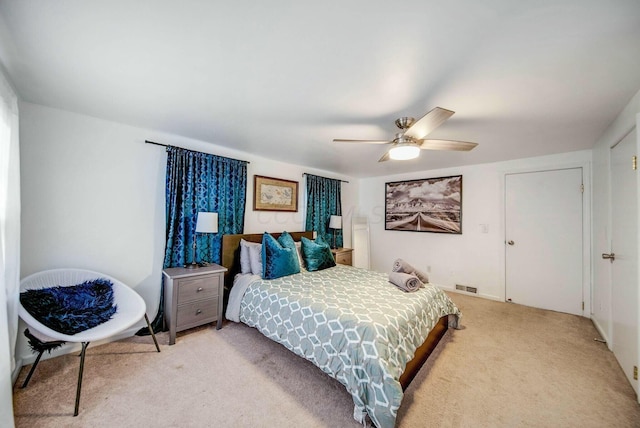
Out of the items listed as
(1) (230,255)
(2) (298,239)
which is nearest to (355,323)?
(1) (230,255)

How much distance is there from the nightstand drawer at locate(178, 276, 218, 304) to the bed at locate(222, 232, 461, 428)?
291 millimetres

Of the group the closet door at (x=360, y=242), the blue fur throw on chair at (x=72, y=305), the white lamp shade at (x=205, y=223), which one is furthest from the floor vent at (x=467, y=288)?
the blue fur throw on chair at (x=72, y=305)

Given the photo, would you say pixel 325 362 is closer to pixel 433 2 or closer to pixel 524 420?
pixel 524 420

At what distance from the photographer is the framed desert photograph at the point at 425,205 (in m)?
4.23

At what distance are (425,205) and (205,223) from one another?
12.4ft

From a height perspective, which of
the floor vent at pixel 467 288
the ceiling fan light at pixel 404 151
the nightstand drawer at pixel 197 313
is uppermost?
the ceiling fan light at pixel 404 151

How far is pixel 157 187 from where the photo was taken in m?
2.74

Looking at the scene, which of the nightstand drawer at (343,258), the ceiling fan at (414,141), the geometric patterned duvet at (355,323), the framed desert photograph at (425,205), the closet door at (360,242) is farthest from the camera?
the closet door at (360,242)

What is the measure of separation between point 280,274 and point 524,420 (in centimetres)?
228

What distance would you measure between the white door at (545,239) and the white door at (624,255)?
1133 millimetres

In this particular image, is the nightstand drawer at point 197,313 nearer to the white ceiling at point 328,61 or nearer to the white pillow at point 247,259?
the white pillow at point 247,259

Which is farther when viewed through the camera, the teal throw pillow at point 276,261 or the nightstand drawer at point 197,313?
the teal throw pillow at point 276,261

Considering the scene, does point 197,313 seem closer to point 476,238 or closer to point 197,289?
point 197,289

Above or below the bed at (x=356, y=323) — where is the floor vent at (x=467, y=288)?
below
